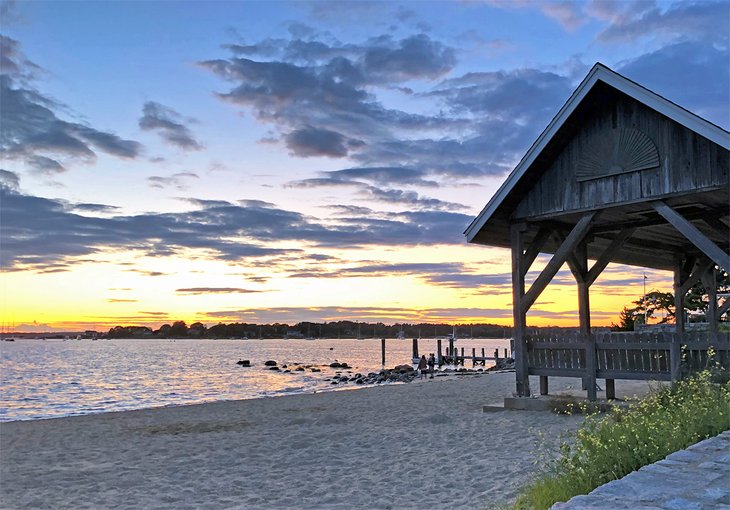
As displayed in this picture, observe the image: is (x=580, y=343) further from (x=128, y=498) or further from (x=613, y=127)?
(x=128, y=498)

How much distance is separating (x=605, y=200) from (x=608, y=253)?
8.28ft

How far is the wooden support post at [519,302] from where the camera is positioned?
15.2 metres

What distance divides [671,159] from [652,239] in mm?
6220

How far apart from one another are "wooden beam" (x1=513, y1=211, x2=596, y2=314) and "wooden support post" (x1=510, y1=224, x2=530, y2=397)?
0.15m

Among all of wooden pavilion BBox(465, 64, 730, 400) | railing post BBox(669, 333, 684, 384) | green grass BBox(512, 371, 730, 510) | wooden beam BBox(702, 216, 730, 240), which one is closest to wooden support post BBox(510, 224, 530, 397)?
wooden pavilion BBox(465, 64, 730, 400)

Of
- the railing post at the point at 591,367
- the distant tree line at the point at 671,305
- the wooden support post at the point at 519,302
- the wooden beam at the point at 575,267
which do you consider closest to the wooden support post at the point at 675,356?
the railing post at the point at 591,367

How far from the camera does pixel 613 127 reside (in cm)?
1358

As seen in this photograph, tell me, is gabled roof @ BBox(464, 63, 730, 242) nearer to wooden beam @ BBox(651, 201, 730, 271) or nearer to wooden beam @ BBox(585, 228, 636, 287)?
wooden beam @ BBox(651, 201, 730, 271)

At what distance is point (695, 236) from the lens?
1218 cm

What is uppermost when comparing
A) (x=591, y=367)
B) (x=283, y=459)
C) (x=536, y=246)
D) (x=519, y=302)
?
(x=536, y=246)

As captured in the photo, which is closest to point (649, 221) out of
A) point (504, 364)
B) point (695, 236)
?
point (695, 236)

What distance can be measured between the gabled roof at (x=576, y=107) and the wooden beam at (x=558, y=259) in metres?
1.66

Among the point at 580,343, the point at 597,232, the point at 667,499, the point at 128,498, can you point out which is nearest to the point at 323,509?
the point at 128,498

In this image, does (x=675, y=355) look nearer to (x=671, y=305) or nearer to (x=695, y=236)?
(x=695, y=236)
